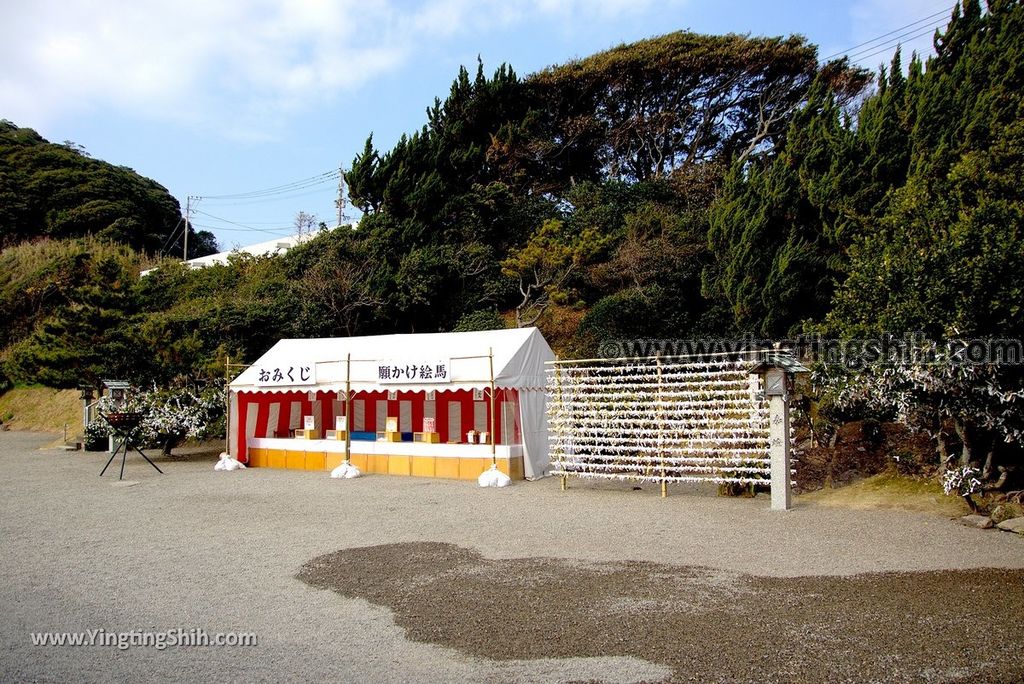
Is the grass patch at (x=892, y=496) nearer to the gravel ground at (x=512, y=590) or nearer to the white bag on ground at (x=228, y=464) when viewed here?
the gravel ground at (x=512, y=590)

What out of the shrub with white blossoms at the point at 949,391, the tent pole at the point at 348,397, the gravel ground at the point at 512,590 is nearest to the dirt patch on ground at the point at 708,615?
the gravel ground at the point at 512,590

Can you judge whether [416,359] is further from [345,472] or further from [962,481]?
[962,481]

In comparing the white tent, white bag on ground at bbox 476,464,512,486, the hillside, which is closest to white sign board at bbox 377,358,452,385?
the white tent

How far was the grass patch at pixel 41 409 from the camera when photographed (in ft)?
74.6

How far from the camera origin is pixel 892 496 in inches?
325

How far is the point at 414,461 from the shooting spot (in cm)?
1155

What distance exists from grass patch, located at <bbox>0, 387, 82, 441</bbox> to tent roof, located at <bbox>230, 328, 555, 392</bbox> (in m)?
12.1

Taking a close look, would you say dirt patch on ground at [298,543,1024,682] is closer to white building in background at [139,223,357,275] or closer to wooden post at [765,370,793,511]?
wooden post at [765,370,793,511]

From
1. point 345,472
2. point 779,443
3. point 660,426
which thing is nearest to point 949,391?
point 779,443

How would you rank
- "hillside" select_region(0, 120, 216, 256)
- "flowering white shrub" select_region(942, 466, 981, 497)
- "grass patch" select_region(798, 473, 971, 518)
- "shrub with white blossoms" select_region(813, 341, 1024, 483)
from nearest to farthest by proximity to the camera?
"shrub with white blossoms" select_region(813, 341, 1024, 483) < "flowering white shrub" select_region(942, 466, 981, 497) < "grass patch" select_region(798, 473, 971, 518) < "hillside" select_region(0, 120, 216, 256)

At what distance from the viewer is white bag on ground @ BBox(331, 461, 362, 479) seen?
11406 mm

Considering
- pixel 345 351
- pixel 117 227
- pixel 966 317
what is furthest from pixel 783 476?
pixel 117 227

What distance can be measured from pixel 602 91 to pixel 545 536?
71.0 ft

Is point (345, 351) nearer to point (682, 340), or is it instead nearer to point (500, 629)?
point (682, 340)
